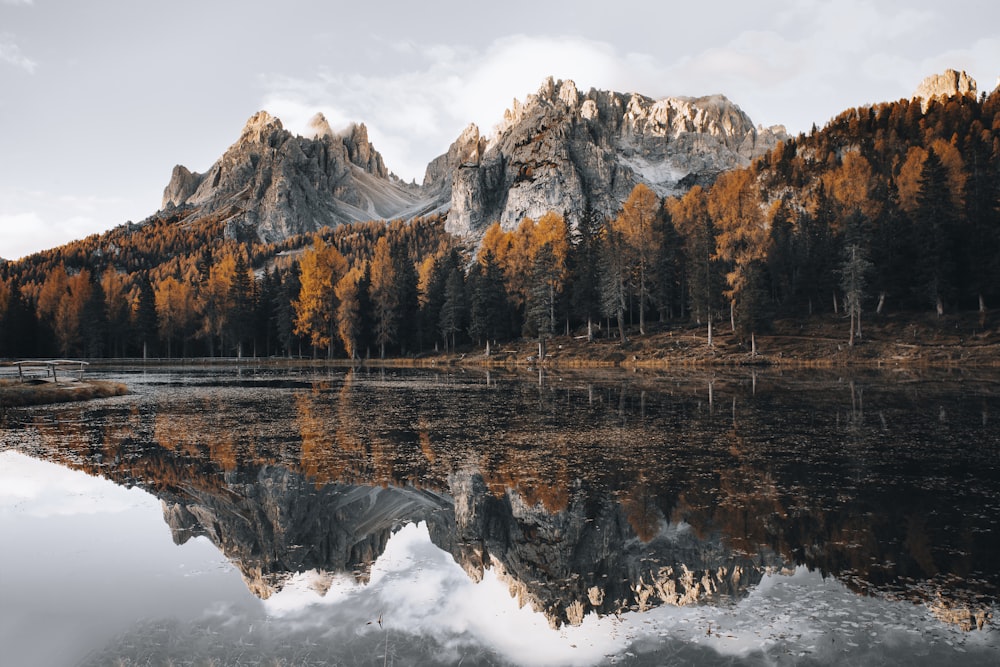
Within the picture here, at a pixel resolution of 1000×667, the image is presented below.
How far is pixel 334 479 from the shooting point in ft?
39.9

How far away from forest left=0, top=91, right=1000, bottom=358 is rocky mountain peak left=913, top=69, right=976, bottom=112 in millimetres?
65718

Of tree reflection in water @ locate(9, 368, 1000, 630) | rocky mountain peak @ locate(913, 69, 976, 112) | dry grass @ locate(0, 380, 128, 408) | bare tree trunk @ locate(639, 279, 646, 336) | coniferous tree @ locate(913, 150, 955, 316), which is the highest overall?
rocky mountain peak @ locate(913, 69, 976, 112)

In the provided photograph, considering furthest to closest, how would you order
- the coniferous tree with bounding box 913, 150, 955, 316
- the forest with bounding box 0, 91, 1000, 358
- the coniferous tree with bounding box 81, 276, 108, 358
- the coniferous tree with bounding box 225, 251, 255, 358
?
the coniferous tree with bounding box 81, 276, 108, 358 → the coniferous tree with bounding box 225, 251, 255, 358 → the forest with bounding box 0, 91, 1000, 358 → the coniferous tree with bounding box 913, 150, 955, 316

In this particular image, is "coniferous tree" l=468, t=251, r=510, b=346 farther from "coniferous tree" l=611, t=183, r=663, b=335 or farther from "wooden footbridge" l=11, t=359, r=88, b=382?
"wooden footbridge" l=11, t=359, r=88, b=382

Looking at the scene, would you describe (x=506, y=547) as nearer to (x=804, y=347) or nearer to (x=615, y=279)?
(x=804, y=347)

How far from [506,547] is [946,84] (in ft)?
741

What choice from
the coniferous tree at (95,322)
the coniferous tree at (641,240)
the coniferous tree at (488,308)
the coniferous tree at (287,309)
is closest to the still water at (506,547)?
the coniferous tree at (641,240)

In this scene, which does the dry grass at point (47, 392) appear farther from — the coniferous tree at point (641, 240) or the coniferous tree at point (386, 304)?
the coniferous tree at point (641, 240)

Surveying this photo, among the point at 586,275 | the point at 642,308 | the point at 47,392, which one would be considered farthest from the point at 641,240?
the point at 47,392

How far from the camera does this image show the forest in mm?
63938

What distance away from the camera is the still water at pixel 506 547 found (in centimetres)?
567

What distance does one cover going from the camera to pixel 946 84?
17288 centimetres

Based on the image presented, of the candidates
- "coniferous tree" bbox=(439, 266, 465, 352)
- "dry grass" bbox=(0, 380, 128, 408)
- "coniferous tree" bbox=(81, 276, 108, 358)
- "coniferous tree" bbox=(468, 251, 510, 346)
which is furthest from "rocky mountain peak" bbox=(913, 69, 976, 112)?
"coniferous tree" bbox=(81, 276, 108, 358)

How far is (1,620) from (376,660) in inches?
171
